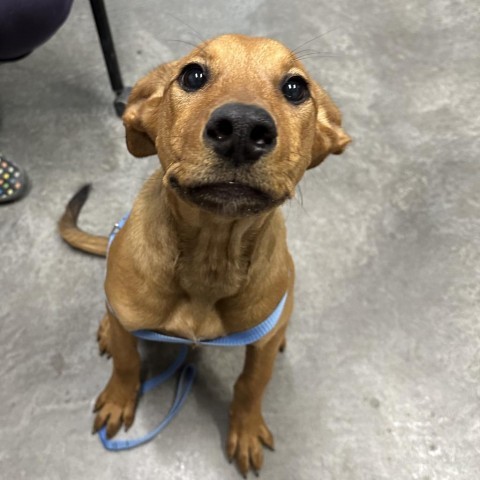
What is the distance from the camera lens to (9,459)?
193cm

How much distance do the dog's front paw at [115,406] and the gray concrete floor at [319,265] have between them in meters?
0.06

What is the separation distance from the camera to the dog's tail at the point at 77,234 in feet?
7.41

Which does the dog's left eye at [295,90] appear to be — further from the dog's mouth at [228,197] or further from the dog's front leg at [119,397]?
the dog's front leg at [119,397]

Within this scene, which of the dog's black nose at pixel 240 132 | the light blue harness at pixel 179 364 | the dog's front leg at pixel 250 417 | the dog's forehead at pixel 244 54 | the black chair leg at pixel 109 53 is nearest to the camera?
the dog's black nose at pixel 240 132

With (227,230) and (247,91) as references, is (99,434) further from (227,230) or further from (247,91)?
(247,91)

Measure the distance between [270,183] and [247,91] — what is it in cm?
20

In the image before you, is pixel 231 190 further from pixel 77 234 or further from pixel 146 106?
pixel 77 234

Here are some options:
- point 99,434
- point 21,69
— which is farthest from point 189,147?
point 21,69

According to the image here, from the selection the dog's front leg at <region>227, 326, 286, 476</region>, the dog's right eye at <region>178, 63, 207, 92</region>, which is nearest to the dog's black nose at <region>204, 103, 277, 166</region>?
the dog's right eye at <region>178, 63, 207, 92</region>

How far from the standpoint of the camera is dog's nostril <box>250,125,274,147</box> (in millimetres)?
1039

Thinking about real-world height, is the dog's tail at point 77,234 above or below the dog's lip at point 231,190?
below

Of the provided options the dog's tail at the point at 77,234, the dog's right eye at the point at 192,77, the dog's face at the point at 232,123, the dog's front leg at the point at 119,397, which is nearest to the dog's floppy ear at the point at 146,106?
the dog's face at the point at 232,123

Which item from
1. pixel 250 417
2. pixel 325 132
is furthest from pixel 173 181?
pixel 250 417

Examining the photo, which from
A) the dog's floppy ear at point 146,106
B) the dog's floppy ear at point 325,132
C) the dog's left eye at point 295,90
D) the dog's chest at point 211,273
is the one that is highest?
the dog's left eye at point 295,90
